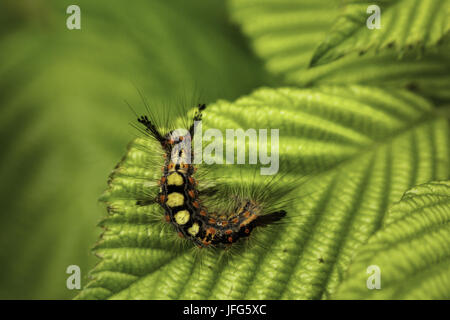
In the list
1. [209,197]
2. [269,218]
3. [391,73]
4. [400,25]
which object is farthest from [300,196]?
[391,73]

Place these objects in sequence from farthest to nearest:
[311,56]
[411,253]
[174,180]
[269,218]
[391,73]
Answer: [311,56] → [391,73] → [174,180] → [269,218] → [411,253]

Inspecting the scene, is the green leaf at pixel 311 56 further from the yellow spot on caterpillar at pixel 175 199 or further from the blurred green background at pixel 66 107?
the yellow spot on caterpillar at pixel 175 199

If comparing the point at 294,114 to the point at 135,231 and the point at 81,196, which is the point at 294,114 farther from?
the point at 81,196

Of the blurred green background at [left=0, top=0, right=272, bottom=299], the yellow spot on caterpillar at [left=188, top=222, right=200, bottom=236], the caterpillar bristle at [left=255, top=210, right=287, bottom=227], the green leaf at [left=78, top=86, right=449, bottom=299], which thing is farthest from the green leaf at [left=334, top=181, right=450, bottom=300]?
the blurred green background at [left=0, top=0, right=272, bottom=299]

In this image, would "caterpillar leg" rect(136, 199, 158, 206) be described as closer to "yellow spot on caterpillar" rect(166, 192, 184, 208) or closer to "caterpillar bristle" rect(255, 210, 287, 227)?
"yellow spot on caterpillar" rect(166, 192, 184, 208)

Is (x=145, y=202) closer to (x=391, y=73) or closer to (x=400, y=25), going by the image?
(x=400, y=25)
